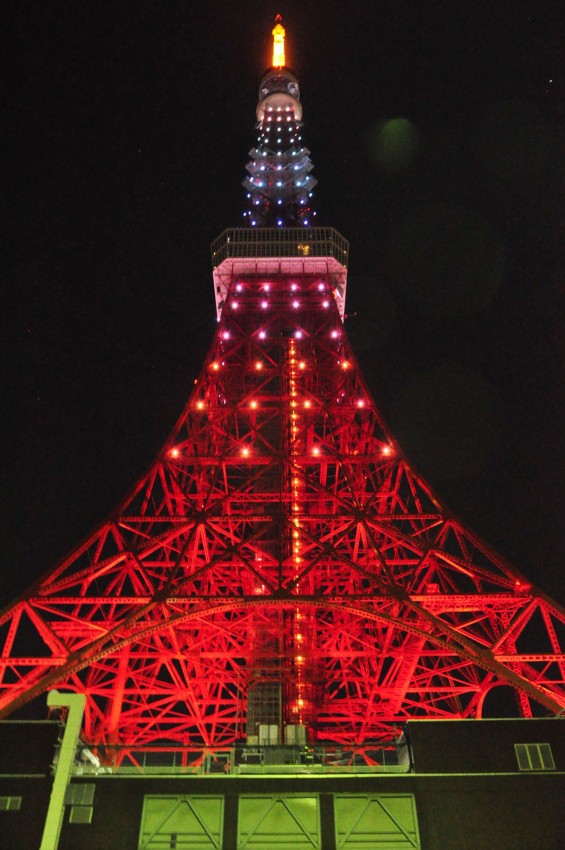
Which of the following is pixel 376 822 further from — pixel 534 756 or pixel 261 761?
pixel 534 756

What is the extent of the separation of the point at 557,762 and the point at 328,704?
9.69 meters

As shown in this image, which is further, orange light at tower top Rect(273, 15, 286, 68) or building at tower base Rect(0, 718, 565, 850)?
orange light at tower top Rect(273, 15, 286, 68)

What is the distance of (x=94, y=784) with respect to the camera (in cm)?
1309

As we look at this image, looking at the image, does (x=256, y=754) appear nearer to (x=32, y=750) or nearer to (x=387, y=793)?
(x=387, y=793)

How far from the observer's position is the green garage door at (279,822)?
12664mm

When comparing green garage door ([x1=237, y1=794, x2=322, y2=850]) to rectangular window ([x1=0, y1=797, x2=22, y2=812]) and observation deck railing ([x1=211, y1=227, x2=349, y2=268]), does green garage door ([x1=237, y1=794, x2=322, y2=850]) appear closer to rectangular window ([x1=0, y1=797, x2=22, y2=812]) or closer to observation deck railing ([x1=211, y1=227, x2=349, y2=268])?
rectangular window ([x1=0, y1=797, x2=22, y2=812])

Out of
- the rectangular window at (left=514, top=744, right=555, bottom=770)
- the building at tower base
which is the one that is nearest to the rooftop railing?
the building at tower base

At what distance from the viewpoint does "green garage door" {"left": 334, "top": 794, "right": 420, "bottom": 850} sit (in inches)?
498

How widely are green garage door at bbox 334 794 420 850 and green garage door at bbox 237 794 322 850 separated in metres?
0.41

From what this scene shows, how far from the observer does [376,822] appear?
508 inches

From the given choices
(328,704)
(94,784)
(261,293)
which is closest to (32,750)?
(94,784)

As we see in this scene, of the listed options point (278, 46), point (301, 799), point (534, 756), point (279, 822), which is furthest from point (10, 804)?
point (278, 46)

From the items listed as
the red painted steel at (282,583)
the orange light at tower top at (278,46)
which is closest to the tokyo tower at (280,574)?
the red painted steel at (282,583)

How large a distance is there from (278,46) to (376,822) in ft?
109
